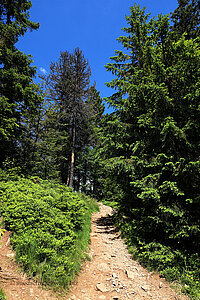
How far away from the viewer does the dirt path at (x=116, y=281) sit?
11.9ft

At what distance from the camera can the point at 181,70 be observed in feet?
17.4

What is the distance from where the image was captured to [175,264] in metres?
4.62

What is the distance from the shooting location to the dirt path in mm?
3635

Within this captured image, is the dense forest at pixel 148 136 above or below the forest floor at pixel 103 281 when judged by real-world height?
above

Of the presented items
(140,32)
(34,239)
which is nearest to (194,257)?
(34,239)

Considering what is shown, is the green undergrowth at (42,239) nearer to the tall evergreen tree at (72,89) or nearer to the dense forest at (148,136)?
the dense forest at (148,136)

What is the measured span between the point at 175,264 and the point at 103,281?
87.1 inches

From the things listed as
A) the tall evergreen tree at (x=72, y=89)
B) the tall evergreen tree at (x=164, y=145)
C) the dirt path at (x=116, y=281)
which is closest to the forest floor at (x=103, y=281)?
the dirt path at (x=116, y=281)

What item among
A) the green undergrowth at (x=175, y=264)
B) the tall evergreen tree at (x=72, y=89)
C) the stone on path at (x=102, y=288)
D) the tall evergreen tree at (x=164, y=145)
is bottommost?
the stone on path at (x=102, y=288)

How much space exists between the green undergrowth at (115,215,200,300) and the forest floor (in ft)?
0.68

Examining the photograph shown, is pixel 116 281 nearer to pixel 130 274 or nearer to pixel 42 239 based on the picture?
pixel 130 274

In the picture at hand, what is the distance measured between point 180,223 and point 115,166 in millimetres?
2788

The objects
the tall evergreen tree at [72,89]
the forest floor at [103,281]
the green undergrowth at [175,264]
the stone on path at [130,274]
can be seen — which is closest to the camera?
the forest floor at [103,281]

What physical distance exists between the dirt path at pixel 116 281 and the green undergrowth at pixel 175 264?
232mm
